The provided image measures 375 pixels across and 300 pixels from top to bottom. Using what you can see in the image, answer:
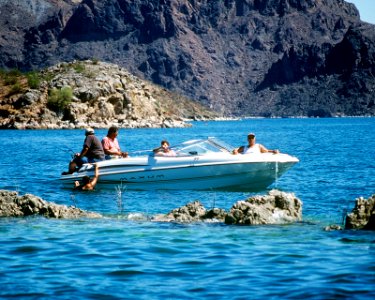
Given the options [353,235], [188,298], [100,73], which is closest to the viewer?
[188,298]

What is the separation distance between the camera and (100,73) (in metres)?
142

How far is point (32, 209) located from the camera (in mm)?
16953

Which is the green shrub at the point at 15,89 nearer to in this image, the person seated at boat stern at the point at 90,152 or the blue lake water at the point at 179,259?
the person seated at boat stern at the point at 90,152

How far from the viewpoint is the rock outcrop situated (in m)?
123

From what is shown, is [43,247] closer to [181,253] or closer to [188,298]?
[181,253]

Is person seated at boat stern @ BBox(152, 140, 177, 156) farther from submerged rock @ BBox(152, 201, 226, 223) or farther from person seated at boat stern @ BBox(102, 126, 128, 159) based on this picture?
submerged rock @ BBox(152, 201, 226, 223)

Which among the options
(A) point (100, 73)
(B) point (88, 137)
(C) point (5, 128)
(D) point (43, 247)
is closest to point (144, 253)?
(D) point (43, 247)

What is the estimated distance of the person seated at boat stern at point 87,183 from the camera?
25016 millimetres

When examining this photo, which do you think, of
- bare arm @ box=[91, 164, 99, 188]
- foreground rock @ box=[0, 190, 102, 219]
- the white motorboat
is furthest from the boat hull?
foreground rock @ box=[0, 190, 102, 219]

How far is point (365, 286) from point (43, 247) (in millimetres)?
5717

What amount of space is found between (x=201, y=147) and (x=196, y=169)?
914 mm

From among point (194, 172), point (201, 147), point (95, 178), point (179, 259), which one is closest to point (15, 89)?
point (95, 178)

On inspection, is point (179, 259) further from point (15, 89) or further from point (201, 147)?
point (15, 89)

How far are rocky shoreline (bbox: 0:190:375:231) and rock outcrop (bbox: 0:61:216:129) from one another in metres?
104
